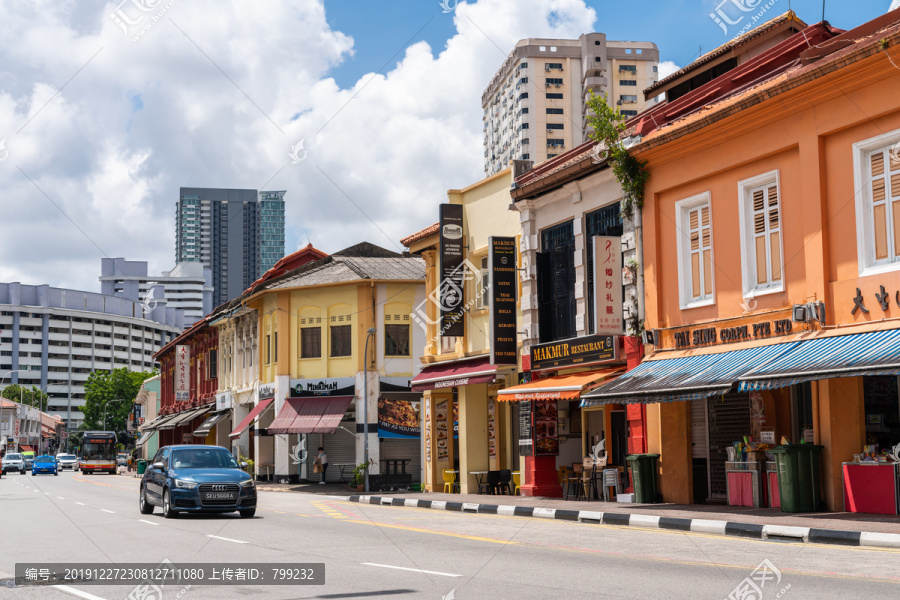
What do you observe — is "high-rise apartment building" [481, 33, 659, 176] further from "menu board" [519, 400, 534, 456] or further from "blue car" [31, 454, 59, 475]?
"menu board" [519, 400, 534, 456]

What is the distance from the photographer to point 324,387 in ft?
146

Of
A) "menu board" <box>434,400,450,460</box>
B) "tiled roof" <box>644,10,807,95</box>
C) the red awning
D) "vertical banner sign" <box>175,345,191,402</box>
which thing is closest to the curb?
"menu board" <box>434,400,450,460</box>

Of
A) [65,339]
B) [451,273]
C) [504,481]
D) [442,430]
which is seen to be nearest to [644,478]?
[504,481]

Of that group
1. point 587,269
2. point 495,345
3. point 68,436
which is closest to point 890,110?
point 587,269

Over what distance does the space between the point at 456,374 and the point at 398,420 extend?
40.8ft

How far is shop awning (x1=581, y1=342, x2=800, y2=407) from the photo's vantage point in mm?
17953

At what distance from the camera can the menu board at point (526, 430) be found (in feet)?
89.0

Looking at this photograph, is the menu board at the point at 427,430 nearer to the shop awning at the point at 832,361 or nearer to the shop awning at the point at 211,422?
the shop awning at the point at 832,361

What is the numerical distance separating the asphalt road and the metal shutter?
4.15m

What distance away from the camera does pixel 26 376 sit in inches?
6836

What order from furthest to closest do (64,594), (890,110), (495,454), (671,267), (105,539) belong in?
(495,454) → (671,267) → (890,110) → (105,539) → (64,594)

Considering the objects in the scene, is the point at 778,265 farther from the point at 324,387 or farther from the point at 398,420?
the point at 324,387

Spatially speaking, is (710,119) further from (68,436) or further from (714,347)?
(68,436)

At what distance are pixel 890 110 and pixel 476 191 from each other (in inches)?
631
